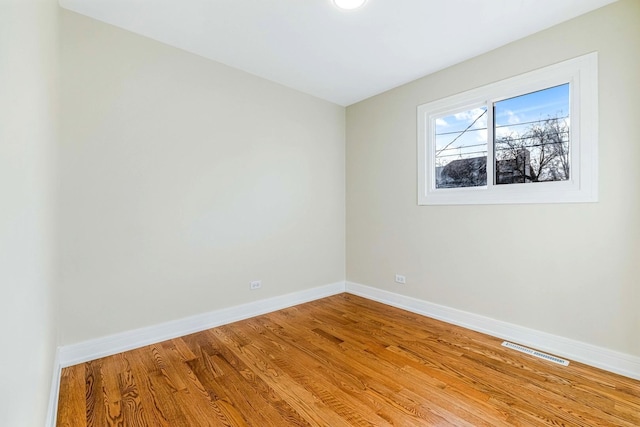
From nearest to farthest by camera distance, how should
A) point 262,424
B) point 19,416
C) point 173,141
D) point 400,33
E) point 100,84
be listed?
1. point 19,416
2. point 262,424
3. point 100,84
4. point 400,33
5. point 173,141

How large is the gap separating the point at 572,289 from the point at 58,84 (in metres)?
4.10

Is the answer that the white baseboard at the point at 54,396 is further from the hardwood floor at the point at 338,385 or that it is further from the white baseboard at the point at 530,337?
the white baseboard at the point at 530,337

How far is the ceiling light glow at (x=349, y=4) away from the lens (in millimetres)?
1994

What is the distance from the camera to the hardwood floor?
1606 mm

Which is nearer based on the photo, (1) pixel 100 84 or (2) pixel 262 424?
(2) pixel 262 424

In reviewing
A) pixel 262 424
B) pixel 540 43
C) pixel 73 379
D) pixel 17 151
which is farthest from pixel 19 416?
pixel 540 43

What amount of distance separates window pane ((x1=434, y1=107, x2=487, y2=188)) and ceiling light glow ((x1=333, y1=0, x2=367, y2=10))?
1.56m

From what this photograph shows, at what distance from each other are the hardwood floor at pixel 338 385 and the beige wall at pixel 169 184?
50 centimetres

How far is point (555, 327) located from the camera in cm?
229

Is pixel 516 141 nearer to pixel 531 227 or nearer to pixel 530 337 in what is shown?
pixel 531 227

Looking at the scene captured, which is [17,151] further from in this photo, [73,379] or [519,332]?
[519,332]

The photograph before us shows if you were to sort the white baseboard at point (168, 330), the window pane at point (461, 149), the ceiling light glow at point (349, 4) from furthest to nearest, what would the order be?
the window pane at point (461, 149), the white baseboard at point (168, 330), the ceiling light glow at point (349, 4)

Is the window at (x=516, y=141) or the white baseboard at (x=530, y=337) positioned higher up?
the window at (x=516, y=141)

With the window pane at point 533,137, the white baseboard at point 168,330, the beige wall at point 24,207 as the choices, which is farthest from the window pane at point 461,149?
the beige wall at point 24,207
